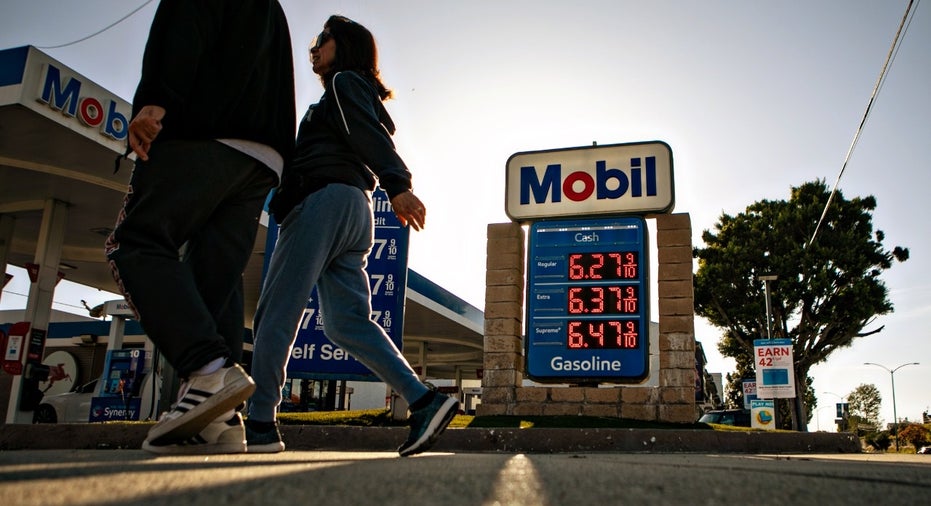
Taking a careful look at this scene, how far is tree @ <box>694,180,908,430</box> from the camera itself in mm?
25000

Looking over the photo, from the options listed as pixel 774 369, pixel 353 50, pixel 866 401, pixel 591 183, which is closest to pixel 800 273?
pixel 774 369

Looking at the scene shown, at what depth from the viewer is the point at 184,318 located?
87.2 inches

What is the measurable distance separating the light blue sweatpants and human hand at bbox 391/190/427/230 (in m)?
0.20

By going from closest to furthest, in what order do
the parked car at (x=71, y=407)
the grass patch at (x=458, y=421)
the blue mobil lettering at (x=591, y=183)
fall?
the grass patch at (x=458, y=421), the blue mobil lettering at (x=591, y=183), the parked car at (x=71, y=407)

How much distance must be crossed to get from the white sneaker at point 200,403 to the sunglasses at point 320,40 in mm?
1781

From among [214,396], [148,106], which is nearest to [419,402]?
[214,396]

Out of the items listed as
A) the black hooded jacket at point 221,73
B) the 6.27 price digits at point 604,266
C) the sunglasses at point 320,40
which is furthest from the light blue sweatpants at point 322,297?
the 6.27 price digits at point 604,266

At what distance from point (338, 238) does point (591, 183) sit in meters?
8.17

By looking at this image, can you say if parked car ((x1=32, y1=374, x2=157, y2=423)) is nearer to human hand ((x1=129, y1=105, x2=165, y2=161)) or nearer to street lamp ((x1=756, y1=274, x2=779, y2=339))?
human hand ((x1=129, y1=105, x2=165, y2=161))

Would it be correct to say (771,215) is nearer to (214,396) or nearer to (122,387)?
(122,387)

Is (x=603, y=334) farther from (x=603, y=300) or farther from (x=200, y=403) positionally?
(x=200, y=403)

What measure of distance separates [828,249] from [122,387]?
77.8 ft

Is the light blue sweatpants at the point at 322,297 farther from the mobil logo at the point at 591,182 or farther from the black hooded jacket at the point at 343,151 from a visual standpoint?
the mobil logo at the point at 591,182

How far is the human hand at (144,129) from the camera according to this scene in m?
2.32
